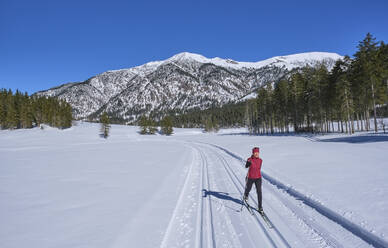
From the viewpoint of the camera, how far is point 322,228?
225 inches

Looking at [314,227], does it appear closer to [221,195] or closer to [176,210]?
[221,195]

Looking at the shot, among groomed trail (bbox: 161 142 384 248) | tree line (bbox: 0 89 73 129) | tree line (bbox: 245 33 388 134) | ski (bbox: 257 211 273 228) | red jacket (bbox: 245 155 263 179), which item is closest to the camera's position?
groomed trail (bbox: 161 142 384 248)

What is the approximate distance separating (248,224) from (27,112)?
299ft

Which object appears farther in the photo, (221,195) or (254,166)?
(221,195)

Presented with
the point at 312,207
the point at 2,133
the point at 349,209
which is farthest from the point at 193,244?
the point at 2,133

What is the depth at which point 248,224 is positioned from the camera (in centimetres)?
618

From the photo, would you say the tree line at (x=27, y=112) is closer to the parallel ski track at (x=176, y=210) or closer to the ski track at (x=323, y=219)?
the parallel ski track at (x=176, y=210)

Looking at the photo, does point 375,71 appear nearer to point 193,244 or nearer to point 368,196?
point 368,196

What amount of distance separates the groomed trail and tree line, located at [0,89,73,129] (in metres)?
87.1

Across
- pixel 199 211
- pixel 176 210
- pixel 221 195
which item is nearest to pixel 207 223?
pixel 199 211

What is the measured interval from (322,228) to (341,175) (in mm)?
6432

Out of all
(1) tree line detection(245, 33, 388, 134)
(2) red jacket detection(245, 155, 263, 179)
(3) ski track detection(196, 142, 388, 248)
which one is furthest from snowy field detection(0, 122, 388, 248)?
(1) tree line detection(245, 33, 388, 134)

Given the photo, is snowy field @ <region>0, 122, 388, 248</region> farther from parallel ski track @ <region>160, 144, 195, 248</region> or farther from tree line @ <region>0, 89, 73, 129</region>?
tree line @ <region>0, 89, 73, 129</region>

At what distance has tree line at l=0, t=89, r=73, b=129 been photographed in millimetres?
70625
